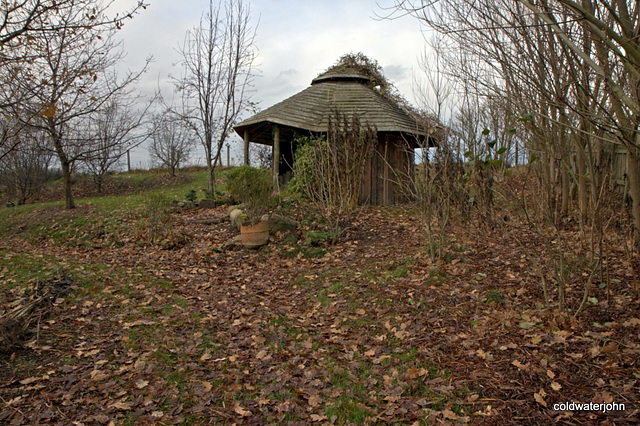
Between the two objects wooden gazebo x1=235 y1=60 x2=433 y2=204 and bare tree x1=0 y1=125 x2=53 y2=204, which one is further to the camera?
bare tree x1=0 y1=125 x2=53 y2=204

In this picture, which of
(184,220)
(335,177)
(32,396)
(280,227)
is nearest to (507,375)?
(32,396)

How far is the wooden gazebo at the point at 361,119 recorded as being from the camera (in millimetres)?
11812

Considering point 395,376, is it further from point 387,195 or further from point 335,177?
point 387,195

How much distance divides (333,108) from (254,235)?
5.67m

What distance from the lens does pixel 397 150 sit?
12.3 m

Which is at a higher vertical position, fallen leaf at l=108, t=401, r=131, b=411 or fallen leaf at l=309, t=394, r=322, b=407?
fallen leaf at l=108, t=401, r=131, b=411

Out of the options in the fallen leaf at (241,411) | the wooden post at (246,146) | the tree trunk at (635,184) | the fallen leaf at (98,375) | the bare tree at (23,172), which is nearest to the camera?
the fallen leaf at (241,411)

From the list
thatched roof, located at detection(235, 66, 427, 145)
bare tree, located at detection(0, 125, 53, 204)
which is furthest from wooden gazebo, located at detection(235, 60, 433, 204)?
bare tree, located at detection(0, 125, 53, 204)

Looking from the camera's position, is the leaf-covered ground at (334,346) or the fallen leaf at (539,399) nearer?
the fallen leaf at (539,399)

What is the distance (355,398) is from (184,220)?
799cm

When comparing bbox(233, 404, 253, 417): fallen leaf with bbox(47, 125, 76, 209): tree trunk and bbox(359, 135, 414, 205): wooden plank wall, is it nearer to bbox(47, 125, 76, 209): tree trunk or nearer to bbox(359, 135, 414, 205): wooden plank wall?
bbox(359, 135, 414, 205): wooden plank wall

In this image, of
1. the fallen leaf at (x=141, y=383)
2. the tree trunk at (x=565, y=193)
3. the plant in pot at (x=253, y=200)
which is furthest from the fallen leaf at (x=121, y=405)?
the tree trunk at (x=565, y=193)

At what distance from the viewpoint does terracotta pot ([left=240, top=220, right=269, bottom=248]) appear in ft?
26.2

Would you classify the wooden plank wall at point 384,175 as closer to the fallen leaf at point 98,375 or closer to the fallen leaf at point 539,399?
the fallen leaf at point 98,375
